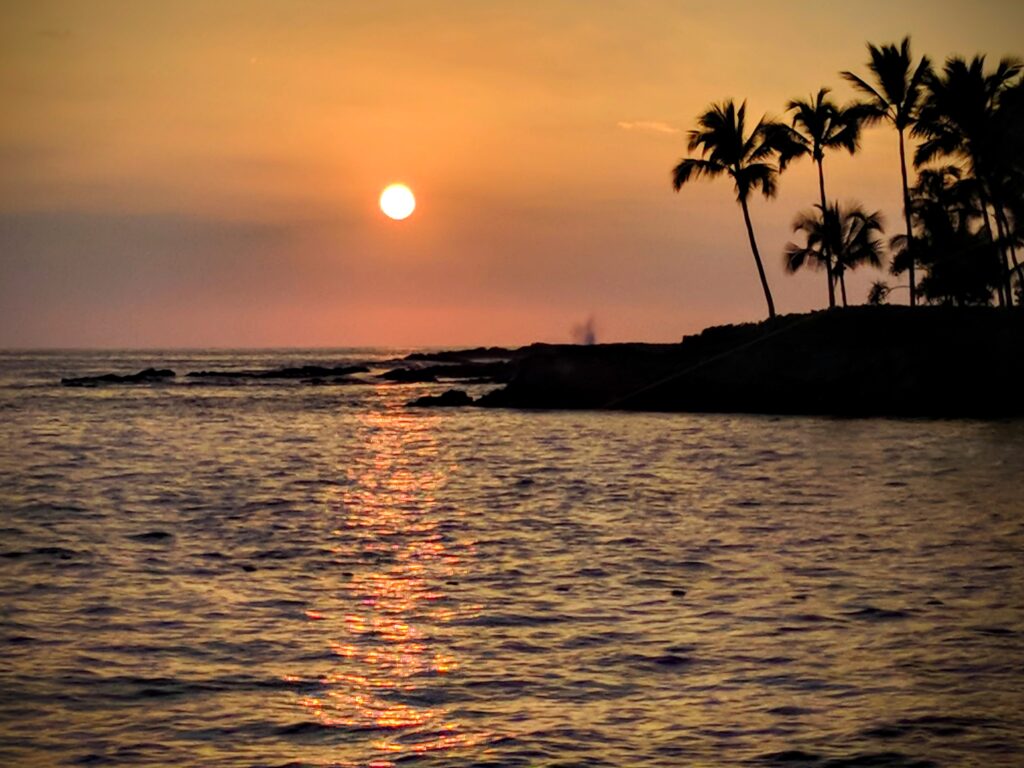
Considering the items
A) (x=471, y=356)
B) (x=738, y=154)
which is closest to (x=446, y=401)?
(x=738, y=154)

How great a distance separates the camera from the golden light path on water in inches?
337

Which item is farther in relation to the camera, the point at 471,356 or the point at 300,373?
the point at 471,356

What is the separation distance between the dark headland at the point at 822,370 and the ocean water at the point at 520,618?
19710 mm

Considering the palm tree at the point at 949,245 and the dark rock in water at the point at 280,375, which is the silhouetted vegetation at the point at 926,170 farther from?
the dark rock in water at the point at 280,375

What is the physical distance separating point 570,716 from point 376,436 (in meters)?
35.2

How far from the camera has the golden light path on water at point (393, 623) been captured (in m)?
8.56

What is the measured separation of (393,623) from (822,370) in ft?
130

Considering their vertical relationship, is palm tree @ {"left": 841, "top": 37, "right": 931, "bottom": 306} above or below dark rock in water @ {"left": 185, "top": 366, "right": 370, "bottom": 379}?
above

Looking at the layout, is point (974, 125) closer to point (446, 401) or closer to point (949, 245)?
point (949, 245)

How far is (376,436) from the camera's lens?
143ft

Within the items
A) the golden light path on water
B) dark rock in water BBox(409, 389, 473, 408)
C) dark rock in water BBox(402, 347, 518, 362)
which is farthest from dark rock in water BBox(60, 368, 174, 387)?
the golden light path on water

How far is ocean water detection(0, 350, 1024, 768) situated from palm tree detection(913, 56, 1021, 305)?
88.1 feet

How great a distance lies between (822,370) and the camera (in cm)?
A: 4894

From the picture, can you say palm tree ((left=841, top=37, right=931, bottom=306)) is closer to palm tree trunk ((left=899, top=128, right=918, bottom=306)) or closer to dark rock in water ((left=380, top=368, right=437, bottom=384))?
palm tree trunk ((left=899, top=128, right=918, bottom=306))
